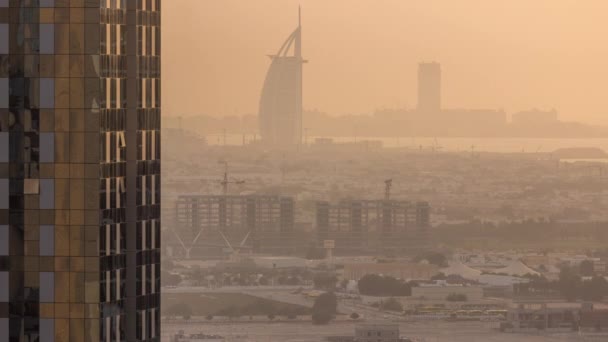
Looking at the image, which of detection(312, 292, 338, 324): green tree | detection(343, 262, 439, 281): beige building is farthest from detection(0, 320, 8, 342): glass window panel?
detection(343, 262, 439, 281): beige building

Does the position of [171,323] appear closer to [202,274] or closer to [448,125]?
[202,274]

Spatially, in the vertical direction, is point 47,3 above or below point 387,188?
above

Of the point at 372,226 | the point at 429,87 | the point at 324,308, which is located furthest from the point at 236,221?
the point at 429,87

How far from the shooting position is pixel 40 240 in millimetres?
10875

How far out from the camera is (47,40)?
426 inches

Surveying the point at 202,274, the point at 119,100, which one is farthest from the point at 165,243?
the point at 119,100

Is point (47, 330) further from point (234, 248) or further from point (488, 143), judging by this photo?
point (488, 143)

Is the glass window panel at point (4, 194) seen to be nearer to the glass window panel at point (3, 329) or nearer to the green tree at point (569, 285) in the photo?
the glass window panel at point (3, 329)

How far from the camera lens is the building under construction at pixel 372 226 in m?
53.2

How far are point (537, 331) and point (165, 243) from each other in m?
10.5

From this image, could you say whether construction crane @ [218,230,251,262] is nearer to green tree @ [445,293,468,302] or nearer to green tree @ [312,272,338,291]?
green tree @ [312,272,338,291]

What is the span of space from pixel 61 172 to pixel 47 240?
0.35 metres

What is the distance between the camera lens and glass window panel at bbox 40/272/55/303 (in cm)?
1080

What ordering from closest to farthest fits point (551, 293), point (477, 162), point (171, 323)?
point (171, 323), point (551, 293), point (477, 162)
